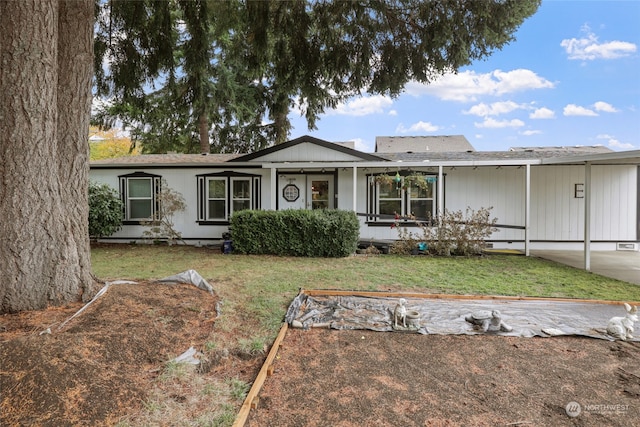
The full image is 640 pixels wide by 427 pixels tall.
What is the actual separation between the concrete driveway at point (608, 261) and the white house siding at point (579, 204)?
2.17 feet

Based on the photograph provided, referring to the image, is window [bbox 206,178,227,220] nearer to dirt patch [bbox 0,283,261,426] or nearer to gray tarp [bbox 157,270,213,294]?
gray tarp [bbox 157,270,213,294]

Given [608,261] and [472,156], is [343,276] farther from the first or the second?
[608,261]

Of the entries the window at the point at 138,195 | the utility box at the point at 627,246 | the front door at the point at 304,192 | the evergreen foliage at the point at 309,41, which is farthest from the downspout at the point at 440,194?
the window at the point at 138,195

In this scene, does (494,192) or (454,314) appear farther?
(494,192)

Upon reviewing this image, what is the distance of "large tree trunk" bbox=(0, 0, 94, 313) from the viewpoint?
10.4ft

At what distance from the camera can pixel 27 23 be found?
10.9 feet

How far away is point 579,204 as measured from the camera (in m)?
9.88

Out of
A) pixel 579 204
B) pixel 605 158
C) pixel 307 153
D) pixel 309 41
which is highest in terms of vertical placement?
pixel 309 41

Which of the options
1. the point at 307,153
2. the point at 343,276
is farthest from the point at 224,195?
the point at 343,276

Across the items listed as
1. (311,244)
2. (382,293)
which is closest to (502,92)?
(311,244)

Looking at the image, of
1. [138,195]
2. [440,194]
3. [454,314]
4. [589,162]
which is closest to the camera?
[454,314]

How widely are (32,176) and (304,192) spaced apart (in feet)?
26.6

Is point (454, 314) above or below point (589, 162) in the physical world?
below

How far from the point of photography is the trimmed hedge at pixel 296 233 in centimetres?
848
